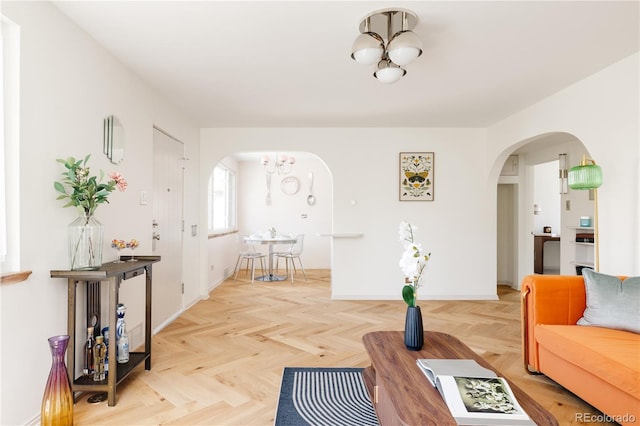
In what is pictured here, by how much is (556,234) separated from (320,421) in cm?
780

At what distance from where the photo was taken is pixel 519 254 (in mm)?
5859

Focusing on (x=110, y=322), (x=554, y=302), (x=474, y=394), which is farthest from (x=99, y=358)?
(x=554, y=302)

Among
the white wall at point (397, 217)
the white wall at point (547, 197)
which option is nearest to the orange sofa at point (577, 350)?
the white wall at point (397, 217)

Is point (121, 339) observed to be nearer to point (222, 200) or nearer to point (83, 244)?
point (83, 244)

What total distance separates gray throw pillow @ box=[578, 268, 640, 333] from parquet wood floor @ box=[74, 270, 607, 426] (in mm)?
555

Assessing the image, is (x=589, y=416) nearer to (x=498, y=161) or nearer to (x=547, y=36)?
(x=547, y=36)

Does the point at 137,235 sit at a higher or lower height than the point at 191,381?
higher

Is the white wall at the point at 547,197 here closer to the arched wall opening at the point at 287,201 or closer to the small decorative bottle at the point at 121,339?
the arched wall opening at the point at 287,201

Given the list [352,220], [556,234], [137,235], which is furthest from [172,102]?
[556,234]

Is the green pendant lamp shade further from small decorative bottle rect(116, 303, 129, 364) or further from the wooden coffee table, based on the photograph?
small decorative bottle rect(116, 303, 129, 364)

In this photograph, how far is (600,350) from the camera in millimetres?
1984

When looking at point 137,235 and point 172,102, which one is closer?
point 137,235

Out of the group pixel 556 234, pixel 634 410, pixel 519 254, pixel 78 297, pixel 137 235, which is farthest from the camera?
pixel 556 234

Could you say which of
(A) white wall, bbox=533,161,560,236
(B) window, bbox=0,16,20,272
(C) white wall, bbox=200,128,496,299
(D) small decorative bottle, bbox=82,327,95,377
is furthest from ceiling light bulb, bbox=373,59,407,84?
(A) white wall, bbox=533,161,560,236
